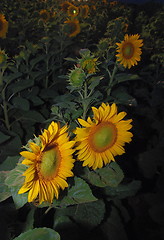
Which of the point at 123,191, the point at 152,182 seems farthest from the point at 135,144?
the point at 123,191

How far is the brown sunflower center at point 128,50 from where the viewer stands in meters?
1.14

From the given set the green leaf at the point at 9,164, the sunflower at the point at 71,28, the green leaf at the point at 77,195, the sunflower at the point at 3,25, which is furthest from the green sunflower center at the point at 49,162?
the sunflower at the point at 3,25

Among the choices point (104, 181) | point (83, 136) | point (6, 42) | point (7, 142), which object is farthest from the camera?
point (6, 42)

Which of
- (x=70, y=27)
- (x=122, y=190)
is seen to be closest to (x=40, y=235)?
(x=122, y=190)

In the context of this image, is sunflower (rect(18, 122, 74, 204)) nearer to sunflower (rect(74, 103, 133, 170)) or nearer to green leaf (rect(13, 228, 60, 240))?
sunflower (rect(74, 103, 133, 170))

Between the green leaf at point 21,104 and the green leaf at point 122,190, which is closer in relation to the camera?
the green leaf at point 122,190

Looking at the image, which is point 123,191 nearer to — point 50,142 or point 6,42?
point 50,142

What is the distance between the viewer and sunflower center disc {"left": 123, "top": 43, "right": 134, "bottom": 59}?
1144 millimetres

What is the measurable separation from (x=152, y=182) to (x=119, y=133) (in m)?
0.97

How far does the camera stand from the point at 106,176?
76 centimetres

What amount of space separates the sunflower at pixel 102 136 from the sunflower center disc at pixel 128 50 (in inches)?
22.3

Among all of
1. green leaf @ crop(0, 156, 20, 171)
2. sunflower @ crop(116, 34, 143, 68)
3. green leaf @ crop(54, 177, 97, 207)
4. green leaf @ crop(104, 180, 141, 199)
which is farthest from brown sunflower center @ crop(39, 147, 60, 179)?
sunflower @ crop(116, 34, 143, 68)

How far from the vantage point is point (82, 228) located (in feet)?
2.51

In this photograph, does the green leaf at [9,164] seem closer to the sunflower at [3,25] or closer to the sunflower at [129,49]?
the sunflower at [129,49]
